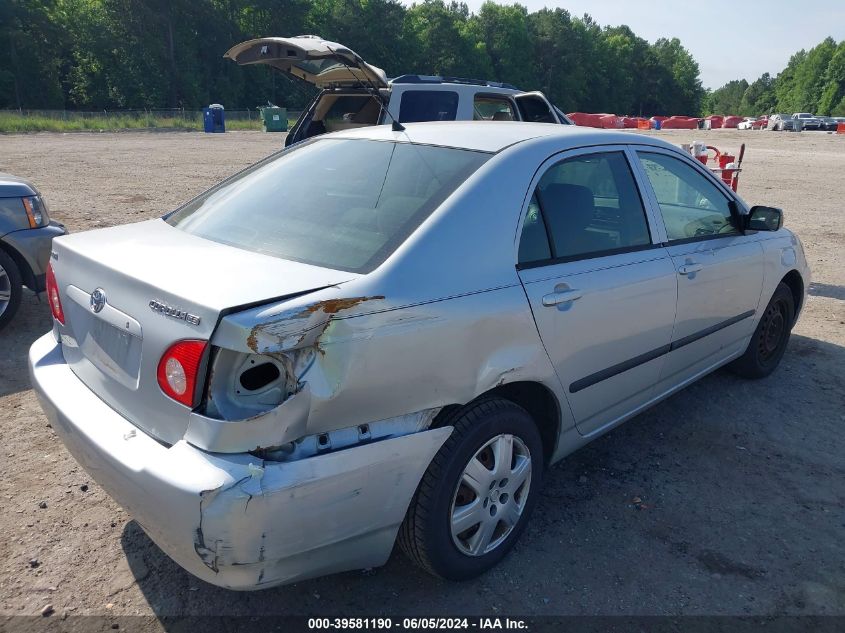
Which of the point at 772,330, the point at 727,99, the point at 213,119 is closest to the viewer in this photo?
the point at 772,330

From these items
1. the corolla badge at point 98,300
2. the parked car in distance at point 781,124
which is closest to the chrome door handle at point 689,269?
the corolla badge at point 98,300

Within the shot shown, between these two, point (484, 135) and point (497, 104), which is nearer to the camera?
point (484, 135)

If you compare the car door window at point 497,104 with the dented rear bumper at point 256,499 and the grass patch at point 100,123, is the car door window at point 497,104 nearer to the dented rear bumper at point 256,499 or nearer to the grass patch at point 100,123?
the dented rear bumper at point 256,499

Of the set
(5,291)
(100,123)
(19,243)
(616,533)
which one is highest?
(19,243)

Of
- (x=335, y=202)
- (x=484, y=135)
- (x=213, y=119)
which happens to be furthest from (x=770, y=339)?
(x=213, y=119)

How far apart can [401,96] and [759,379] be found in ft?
16.4

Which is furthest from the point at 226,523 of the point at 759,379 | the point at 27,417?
the point at 759,379

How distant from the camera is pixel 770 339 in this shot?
4.74m

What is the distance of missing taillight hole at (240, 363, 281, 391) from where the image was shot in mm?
2041

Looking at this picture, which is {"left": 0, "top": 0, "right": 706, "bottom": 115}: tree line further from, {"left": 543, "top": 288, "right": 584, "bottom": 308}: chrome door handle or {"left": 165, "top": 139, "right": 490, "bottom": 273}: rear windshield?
{"left": 543, "top": 288, "right": 584, "bottom": 308}: chrome door handle

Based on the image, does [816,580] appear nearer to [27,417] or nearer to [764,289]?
[764,289]

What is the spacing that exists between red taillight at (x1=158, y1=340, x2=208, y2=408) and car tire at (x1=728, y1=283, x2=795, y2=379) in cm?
378

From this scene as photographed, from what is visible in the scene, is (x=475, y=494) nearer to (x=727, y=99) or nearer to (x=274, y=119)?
(x=274, y=119)

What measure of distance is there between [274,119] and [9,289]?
41235 mm
